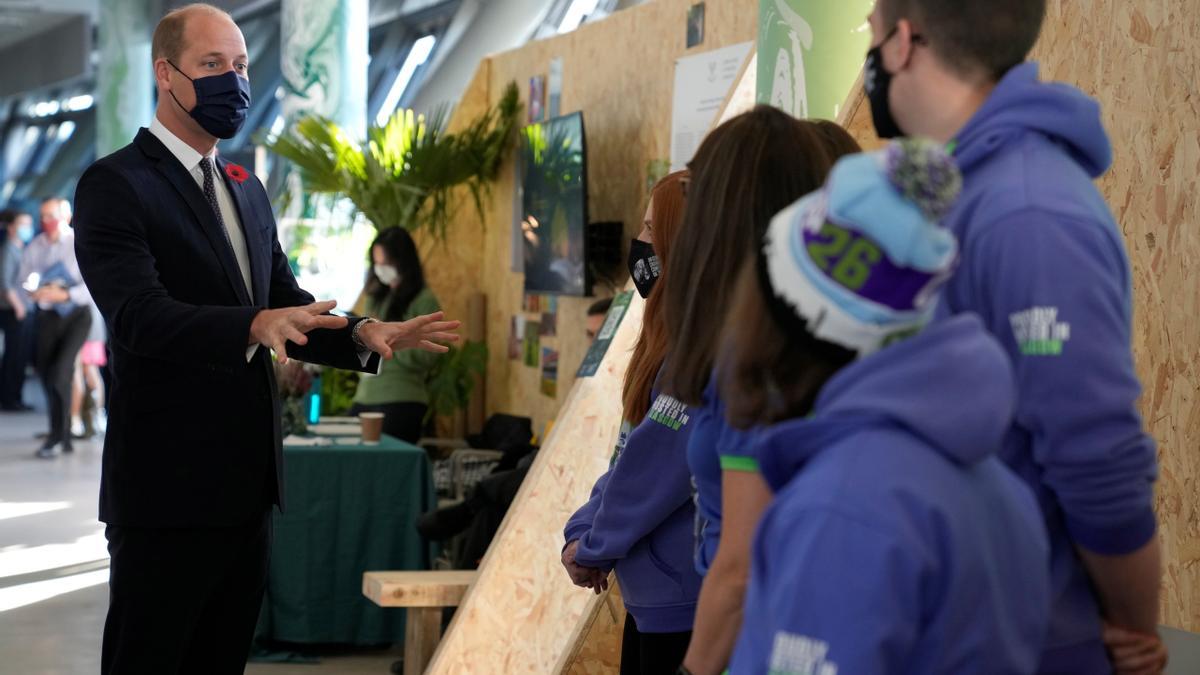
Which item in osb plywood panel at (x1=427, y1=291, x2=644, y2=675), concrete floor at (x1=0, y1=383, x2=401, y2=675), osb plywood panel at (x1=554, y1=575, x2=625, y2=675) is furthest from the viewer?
concrete floor at (x1=0, y1=383, x2=401, y2=675)

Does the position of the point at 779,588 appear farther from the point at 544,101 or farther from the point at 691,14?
the point at 544,101

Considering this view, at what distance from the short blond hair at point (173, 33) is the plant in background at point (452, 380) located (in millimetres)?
4699

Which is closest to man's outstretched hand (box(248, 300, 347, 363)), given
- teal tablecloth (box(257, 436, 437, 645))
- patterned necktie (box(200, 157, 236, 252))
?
patterned necktie (box(200, 157, 236, 252))

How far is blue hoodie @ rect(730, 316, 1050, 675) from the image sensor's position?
3.44 feet

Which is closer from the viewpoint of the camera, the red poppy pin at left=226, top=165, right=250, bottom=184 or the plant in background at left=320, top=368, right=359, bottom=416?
the red poppy pin at left=226, top=165, right=250, bottom=184

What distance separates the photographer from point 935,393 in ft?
3.56

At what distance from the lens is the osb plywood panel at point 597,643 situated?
3.27 m

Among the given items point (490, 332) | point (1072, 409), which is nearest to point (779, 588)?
point (1072, 409)

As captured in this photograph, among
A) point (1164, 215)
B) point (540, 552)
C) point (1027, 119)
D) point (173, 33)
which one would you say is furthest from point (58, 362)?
point (1027, 119)

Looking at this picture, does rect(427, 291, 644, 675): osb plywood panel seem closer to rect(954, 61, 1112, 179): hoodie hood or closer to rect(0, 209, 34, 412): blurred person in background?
rect(954, 61, 1112, 179): hoodie hood

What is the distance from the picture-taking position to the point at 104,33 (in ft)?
47.0

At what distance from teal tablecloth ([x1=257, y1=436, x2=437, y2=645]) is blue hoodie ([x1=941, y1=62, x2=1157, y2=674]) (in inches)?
157

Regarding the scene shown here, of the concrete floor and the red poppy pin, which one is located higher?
the red poppy pin

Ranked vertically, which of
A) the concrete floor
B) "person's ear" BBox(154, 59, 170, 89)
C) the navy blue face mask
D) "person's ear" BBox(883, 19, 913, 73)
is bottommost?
the concrete floor
